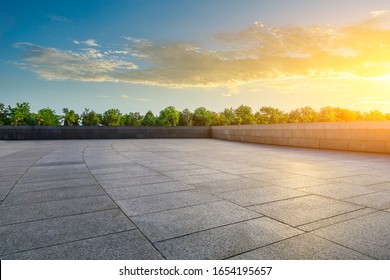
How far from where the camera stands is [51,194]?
4781 mm

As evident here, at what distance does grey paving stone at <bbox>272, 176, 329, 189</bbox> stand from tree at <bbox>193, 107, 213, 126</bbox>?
133431 millimetres

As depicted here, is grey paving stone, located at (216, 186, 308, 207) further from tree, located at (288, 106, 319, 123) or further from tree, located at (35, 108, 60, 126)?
tree, located at (288, 106, 319, 123)

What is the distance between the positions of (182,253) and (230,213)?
1.26 meters

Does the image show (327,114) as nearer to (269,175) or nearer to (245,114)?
(245,114)

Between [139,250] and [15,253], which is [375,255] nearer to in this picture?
[139,250]

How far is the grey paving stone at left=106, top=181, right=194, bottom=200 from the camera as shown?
4.65m

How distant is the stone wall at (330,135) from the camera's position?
35.0 ft

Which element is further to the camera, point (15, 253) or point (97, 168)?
point (97, 168)

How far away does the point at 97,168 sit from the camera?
7590 millimetres

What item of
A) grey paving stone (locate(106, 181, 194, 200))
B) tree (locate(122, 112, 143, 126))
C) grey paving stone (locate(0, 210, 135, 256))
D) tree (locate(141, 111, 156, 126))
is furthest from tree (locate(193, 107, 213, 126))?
grey paving stone (locate(0, 210, 135, 256))

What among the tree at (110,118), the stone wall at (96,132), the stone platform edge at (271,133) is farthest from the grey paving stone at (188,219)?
the tree at (110,118)

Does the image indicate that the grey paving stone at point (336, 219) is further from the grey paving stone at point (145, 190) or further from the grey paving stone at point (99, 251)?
the grey paving stone at point (145, 190)

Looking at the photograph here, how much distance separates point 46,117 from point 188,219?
140m

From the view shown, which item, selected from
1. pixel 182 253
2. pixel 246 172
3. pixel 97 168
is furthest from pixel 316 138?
pixel 182 253
